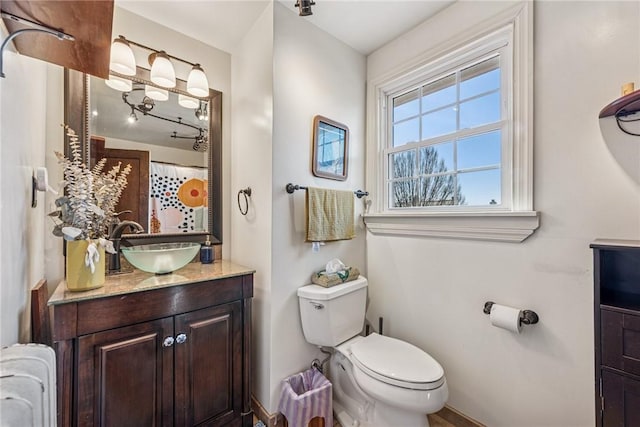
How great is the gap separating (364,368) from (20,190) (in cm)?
155

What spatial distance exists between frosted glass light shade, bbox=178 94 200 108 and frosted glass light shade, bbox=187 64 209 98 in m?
0.08

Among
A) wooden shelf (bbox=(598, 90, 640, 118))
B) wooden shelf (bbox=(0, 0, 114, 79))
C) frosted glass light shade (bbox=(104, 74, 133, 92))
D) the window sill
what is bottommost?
the window sill

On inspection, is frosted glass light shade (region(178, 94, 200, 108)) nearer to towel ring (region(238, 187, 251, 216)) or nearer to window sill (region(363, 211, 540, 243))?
towel ring (region(238, 187, 251, 216))

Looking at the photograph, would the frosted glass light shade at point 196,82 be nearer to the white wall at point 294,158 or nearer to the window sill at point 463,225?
the white wall at point 294,158

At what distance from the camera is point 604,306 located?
93cm

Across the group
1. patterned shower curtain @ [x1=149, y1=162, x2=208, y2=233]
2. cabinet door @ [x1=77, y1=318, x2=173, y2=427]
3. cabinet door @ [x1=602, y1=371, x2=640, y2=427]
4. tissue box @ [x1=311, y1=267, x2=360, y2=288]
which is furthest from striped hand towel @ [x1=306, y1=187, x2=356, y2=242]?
cabinet door @ [x1=602, y1=371, x2=640, y2=427]

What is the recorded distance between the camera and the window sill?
129 centimetres

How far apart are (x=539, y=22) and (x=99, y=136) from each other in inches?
89.0

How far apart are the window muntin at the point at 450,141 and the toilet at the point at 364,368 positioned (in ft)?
2.52

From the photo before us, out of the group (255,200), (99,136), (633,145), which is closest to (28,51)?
(99,136)

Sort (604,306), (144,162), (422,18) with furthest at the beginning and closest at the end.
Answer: (422,18)
(144,162)
(604,306)

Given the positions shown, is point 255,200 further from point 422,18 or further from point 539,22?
point 539,22

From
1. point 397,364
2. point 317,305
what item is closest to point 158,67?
point 317,305

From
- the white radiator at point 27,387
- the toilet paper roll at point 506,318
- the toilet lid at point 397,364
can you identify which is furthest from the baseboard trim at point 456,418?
the white radiator at point 27,387
